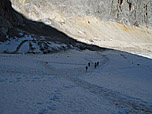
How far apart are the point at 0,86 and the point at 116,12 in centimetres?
5775

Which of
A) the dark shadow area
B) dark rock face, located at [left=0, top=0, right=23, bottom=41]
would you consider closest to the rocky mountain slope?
the dark shadow area

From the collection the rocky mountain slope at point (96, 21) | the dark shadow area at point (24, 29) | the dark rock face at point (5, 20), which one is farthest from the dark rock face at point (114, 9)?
the dark rock face at point (5, 20)

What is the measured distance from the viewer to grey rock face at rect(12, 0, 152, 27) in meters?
41.5

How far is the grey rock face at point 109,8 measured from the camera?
4150 centimetres

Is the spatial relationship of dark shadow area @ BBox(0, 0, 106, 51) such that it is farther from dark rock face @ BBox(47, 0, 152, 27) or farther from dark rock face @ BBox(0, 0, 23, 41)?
dark rock face @ BBox(47, 0, 152, 27)

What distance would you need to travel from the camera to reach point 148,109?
4.39 meters

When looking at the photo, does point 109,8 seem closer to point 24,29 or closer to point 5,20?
point 24,29

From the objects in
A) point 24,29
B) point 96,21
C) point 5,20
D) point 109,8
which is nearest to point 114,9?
point 109,8

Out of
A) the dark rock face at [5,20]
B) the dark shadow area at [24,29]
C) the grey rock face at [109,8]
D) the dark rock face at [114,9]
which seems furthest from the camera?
the dark rock face at [114,9]

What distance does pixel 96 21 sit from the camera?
152 feet

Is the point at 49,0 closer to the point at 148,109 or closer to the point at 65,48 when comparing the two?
the point at 65,48

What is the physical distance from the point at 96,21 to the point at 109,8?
11985 millimetres

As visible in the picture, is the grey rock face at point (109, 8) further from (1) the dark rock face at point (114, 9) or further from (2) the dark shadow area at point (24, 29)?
(2) the dark shadow area at point (24, 29)

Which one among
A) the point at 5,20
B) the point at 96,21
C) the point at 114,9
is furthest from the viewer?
the point at 114,9
